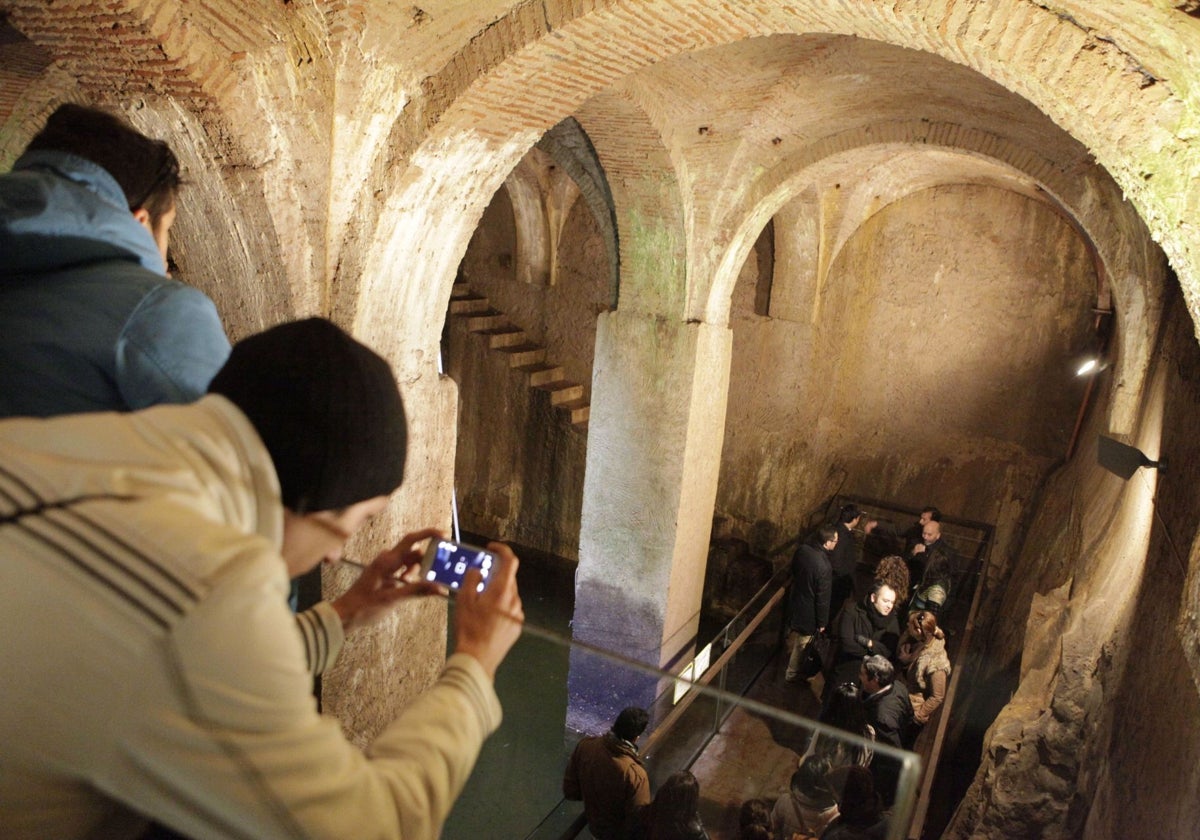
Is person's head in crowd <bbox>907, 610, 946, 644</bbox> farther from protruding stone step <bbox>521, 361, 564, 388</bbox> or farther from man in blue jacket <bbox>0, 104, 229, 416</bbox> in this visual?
protruding stone step <bbox>521, 361, 564, 388</bbox>

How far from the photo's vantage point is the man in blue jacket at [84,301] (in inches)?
57.8

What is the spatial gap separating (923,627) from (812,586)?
38.8 inches

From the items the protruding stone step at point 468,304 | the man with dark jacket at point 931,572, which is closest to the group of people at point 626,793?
the man with dark jacket at point 931,572

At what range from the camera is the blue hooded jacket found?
1.47 metres

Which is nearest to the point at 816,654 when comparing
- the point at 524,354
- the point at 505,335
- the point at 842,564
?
the point at 842,564

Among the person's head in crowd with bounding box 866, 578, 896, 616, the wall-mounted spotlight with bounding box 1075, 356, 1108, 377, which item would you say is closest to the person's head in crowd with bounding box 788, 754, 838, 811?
the person's head in crowd with bounding box 866, 578, 896, 616

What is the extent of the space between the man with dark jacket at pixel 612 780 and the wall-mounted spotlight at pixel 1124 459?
8.97 feet

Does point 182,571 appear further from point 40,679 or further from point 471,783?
point 471,783

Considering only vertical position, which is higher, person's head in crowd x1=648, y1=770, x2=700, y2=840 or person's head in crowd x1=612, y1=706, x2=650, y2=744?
person's head in crowd x1=612, y1=706, x2=650, y2=744

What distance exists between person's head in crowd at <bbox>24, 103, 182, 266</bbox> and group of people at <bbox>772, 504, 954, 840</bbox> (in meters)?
2.13

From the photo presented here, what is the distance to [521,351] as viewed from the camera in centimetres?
1083

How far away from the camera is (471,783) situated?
8.56ft

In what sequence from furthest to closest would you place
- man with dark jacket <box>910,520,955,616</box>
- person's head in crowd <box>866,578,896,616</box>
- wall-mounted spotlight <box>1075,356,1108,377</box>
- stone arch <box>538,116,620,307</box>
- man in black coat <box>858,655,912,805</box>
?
wall-mounted spotlight <box>1075,356,1108,377</box>
man with dark jacket <box>910,520,955,616</box>
stone arch <box>538,116,620,307</box>
person's head in crowd <box>866,578,896,616</box>
man in black coat <box>858,655,912,805</box>

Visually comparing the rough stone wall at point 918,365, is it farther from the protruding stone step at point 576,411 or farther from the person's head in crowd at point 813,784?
the person's head in crowd at point 813,784
